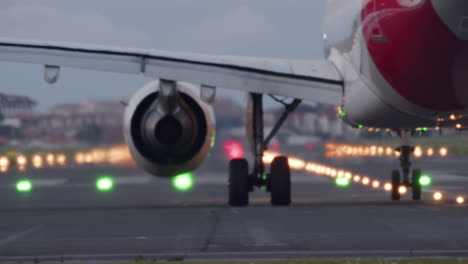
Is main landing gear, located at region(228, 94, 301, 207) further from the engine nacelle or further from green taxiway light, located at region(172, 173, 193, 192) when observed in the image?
green taxiway light, located at region(172, 173, 193, 192)

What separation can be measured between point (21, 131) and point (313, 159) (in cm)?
1830

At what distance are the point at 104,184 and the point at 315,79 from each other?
13708 millimetres

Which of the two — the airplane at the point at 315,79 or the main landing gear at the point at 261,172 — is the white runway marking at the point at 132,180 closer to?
the airplane at the point at 315,79

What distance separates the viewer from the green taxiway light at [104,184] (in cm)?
2960

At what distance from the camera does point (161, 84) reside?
20.8m

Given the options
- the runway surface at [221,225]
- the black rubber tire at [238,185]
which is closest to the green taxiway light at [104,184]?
the runway surface at [221,225]

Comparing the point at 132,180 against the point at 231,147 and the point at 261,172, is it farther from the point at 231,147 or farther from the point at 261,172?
the point at 261,172

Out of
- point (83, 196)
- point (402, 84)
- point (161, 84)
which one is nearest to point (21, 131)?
point (83, 196)

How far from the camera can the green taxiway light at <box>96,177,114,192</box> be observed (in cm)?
2960

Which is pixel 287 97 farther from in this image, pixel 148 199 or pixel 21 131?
pixel 21 131

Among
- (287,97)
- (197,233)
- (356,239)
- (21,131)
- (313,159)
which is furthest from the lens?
(313,159)

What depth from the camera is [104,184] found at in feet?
105

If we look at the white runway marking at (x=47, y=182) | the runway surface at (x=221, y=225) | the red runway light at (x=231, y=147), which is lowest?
the runway surface at (x=221, y=225)

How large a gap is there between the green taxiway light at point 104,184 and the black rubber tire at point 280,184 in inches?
352
